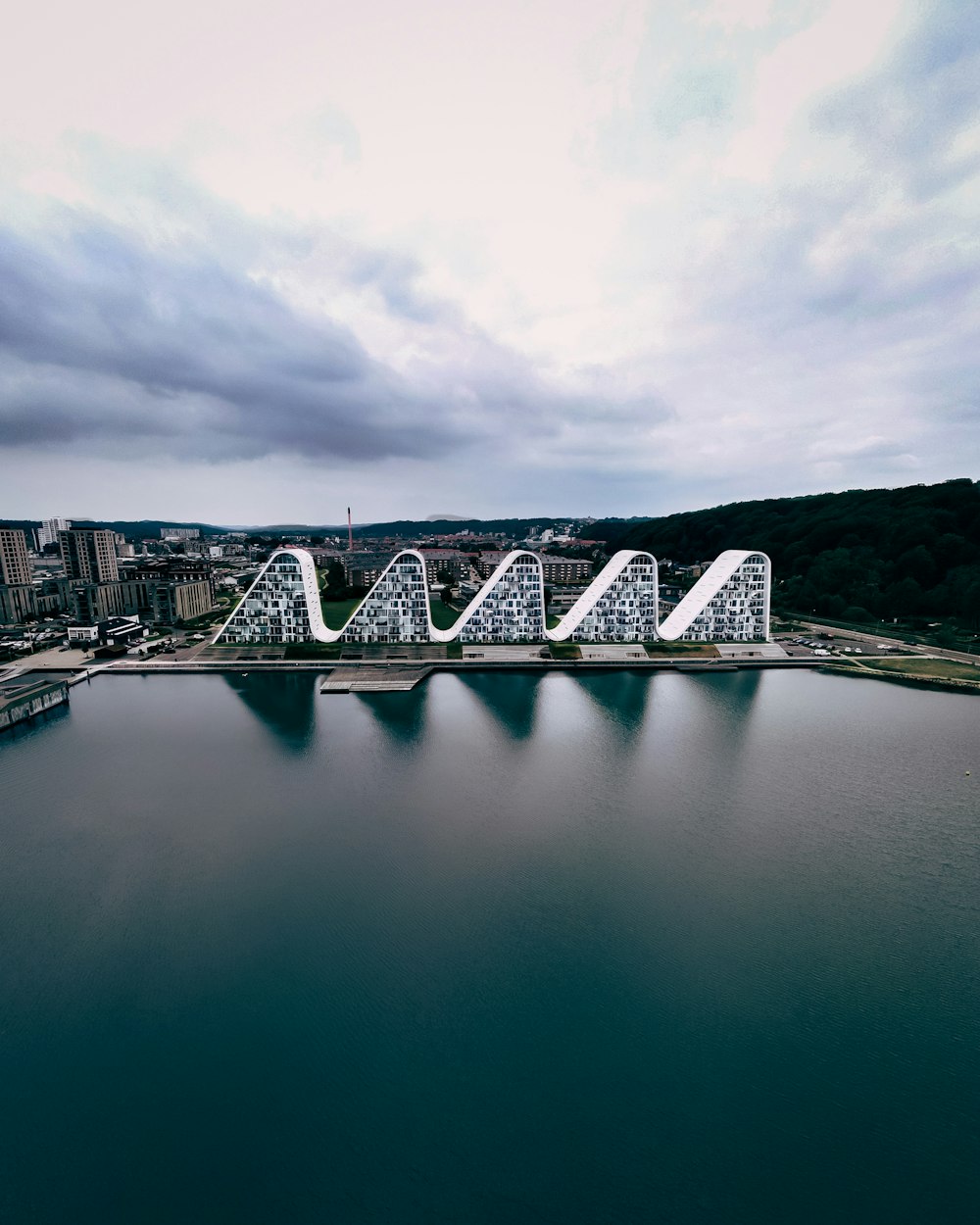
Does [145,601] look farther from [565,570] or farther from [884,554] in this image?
[884,554]

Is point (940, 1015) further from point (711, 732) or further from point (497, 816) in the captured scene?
point (711, 732)

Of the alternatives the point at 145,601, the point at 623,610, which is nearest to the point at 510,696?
the point at 623,610

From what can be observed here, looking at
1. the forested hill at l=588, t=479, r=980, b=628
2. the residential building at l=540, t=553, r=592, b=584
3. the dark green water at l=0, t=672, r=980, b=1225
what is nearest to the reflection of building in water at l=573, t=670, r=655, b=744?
the dark green water at l=0, t=672, r=980, b=1225

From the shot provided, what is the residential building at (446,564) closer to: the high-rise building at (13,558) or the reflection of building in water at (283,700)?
the reflection of building in water at (283,700)

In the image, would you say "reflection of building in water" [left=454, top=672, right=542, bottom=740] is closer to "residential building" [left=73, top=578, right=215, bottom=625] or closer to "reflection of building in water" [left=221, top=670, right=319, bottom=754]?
"reflection of building in water" [left=221, top=670, right=319, bottom=754]

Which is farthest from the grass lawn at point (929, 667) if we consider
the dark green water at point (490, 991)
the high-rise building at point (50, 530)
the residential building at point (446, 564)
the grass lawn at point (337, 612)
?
the high-rise building at point (50, 530)

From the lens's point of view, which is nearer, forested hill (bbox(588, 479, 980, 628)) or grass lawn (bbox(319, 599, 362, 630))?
forested hill (bbox(588, 479, 980, 628))
